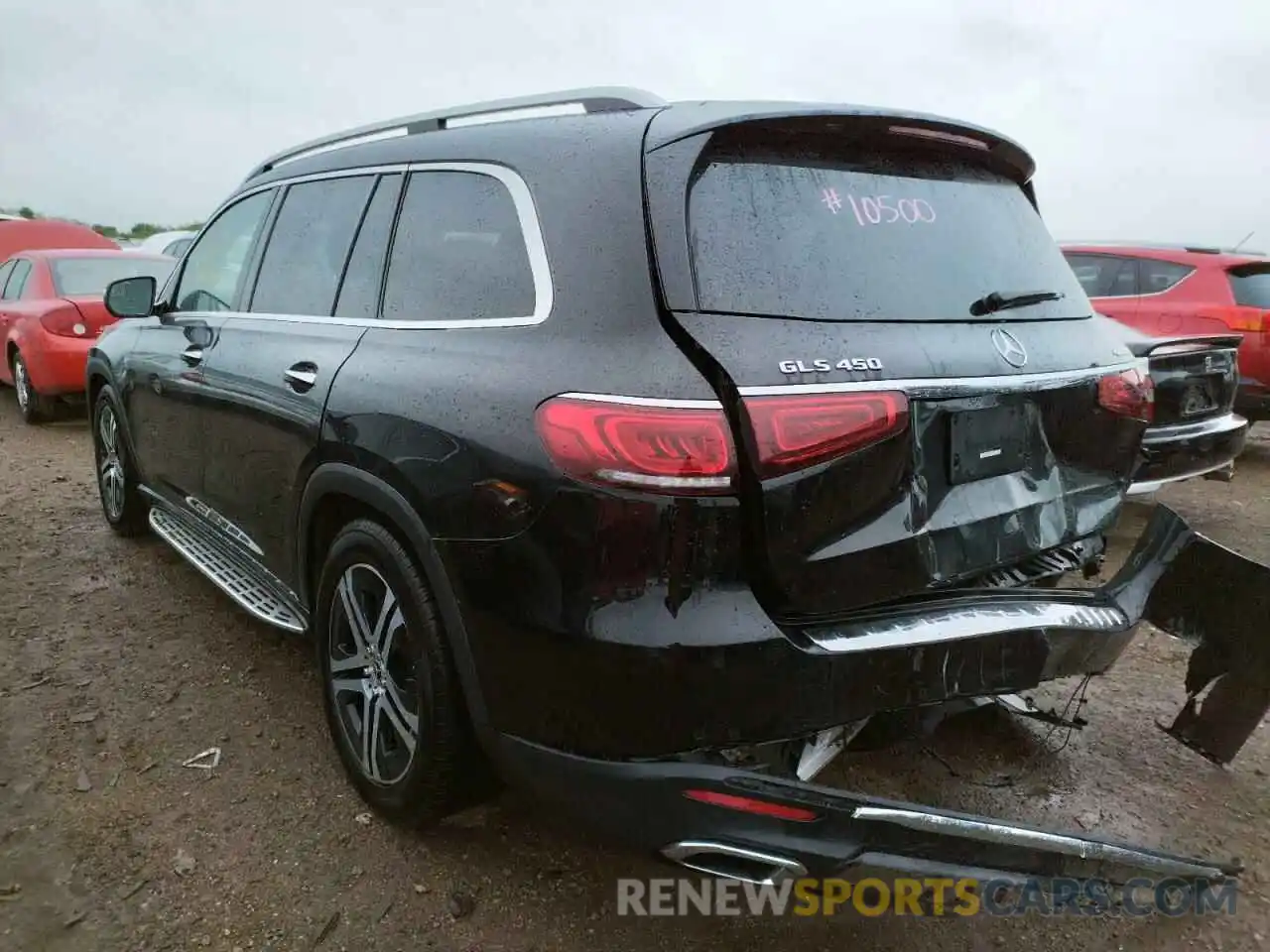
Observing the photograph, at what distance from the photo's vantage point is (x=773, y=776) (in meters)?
1.81

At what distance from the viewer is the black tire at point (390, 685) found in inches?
86.5

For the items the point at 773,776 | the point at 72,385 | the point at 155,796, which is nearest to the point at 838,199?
the point at 773,776

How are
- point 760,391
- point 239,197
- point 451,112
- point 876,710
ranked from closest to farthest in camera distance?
point 760,391 < point 876,710 < point 451,112 < point 239,197

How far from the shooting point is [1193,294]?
7027 millimetres

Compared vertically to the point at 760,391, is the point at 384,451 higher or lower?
lower

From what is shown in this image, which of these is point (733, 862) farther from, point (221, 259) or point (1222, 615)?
point (221, 259)

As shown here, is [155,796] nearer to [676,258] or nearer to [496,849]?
[496,849]

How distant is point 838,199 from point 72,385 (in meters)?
7.57

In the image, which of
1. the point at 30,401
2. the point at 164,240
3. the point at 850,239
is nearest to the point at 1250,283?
the point at 850,239

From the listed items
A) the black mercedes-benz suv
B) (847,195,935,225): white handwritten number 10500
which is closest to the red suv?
the black mercedes-benz suv

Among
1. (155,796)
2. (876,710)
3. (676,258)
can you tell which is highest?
(676,258)

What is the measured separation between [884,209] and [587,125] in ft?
2.30

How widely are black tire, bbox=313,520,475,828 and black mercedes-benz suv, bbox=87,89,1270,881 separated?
0.04 ft

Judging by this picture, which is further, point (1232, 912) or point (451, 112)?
point (451, 112)
